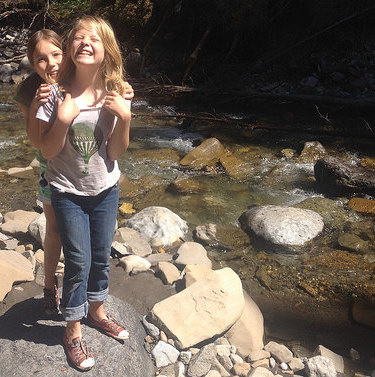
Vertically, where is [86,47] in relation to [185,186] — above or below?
above

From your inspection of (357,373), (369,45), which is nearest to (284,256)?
(357,373)

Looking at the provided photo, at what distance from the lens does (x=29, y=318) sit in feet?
8.08

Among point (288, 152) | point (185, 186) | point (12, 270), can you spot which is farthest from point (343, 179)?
point (12, 270)

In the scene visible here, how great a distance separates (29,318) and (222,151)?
14.3ft

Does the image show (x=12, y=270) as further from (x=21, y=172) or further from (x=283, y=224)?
(x=21, y=172)

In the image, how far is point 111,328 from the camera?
235 cm

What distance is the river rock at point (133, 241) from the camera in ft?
12.0

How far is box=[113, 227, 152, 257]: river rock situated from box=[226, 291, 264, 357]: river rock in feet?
3.54

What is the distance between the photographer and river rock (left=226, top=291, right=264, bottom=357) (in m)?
2.71

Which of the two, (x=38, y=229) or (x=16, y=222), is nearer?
(x=38, y=229)

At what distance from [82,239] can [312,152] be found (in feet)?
16.6

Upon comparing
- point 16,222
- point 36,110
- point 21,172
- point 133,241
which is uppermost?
point 36,110

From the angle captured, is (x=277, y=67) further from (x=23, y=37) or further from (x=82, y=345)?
(x=82, y=345)

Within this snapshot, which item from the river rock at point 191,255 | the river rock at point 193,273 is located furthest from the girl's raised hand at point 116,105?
the river rock at point 191,255
